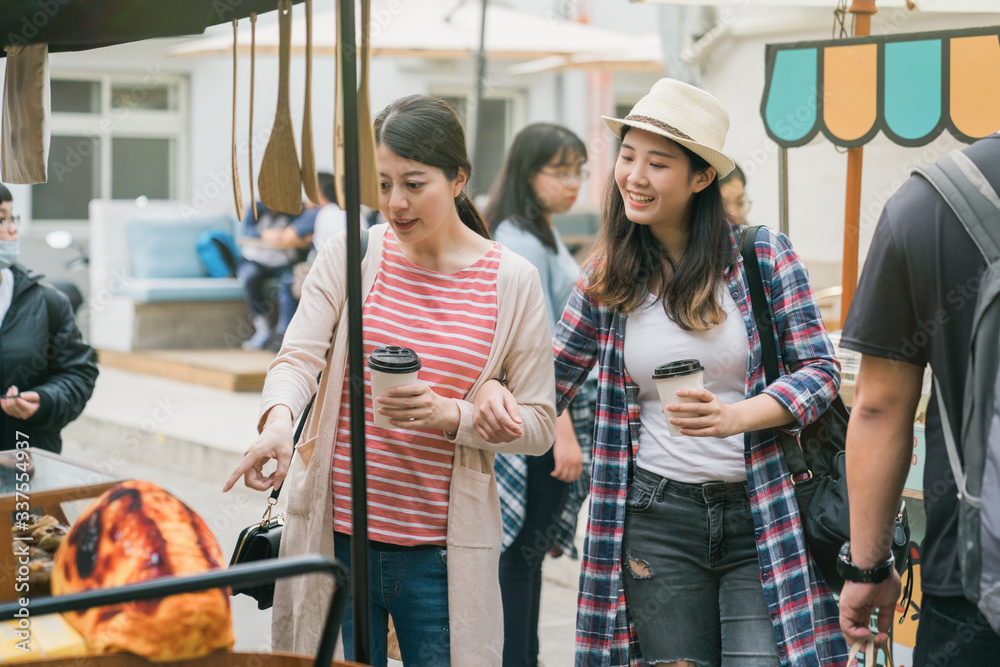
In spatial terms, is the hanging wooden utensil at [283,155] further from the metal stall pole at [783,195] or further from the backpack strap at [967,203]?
the metal stall pole at [783,195]

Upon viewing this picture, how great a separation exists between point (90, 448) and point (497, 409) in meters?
6.99

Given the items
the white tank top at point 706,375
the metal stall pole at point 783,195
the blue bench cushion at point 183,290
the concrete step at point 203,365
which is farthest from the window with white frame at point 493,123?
the white tank top at point 706,375

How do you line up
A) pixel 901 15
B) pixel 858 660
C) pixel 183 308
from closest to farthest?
Result: pixel 858 660 → pixel 901 15 → pixel 183 308

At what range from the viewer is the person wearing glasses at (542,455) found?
3.47 m

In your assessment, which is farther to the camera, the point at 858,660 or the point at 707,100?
the point at 858,660

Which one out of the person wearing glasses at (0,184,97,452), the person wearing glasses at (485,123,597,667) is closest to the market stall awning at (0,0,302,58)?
the person wearing glasses at (0,184,97,452)

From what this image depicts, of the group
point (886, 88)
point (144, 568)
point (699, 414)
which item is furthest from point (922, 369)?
point (886, 88)

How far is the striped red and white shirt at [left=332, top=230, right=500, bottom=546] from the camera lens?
7.14 ft

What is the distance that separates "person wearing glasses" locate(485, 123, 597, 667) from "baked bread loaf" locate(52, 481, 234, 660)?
1921mm

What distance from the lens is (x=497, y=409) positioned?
6.81 ft

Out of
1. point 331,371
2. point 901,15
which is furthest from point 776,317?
point 901,15

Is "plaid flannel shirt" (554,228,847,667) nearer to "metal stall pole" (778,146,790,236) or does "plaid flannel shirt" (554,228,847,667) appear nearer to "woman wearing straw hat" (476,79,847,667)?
"woman wearing straw hat" (476,79,847,667)

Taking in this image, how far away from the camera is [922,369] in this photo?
182 centimetres

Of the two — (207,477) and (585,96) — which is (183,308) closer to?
(207,477)
